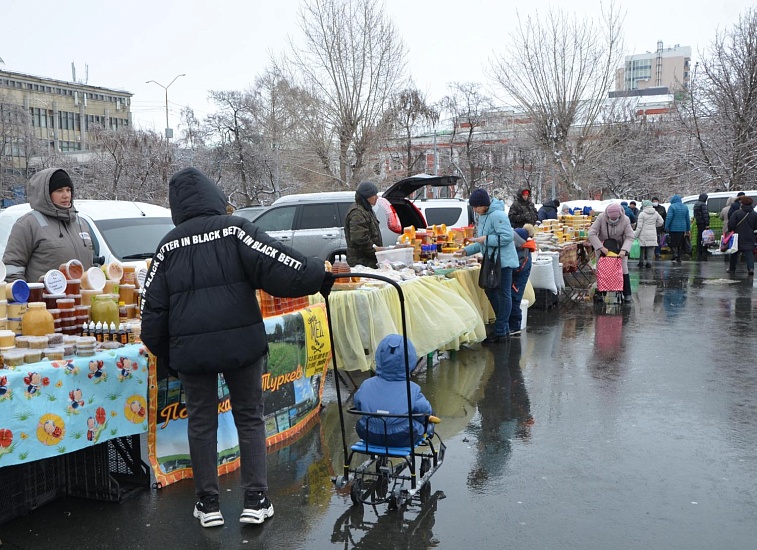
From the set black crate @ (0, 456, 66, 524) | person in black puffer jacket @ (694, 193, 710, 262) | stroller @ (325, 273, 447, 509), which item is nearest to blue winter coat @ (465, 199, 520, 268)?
stroller @ (325, 273, 447, 509)

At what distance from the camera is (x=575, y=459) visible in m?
5.47

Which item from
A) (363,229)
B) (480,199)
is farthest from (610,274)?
(363,229)

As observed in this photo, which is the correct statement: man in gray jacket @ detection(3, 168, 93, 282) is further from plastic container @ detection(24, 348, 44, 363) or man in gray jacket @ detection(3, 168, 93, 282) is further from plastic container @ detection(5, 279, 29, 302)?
plastic container @ detection(24, 348, 44, 363)

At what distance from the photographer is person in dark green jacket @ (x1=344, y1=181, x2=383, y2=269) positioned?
9.52 meters

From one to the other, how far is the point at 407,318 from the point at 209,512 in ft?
12.8

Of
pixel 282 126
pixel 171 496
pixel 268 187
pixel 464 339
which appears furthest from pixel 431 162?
pixel 171 496

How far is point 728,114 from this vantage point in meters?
32.1

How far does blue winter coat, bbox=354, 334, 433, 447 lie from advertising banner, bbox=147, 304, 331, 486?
1.16m

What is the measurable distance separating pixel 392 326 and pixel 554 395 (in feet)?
5.81

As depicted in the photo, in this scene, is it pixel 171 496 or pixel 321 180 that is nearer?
pixel 171 496

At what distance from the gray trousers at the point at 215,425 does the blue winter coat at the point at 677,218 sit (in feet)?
67.6

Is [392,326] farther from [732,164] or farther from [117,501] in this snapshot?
[732,164]

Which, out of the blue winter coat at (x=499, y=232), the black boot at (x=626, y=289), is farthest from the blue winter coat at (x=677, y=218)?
the blue winter coat at (x=499, y=232)

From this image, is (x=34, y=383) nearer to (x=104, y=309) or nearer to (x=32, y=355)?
(x=32, y=355)
